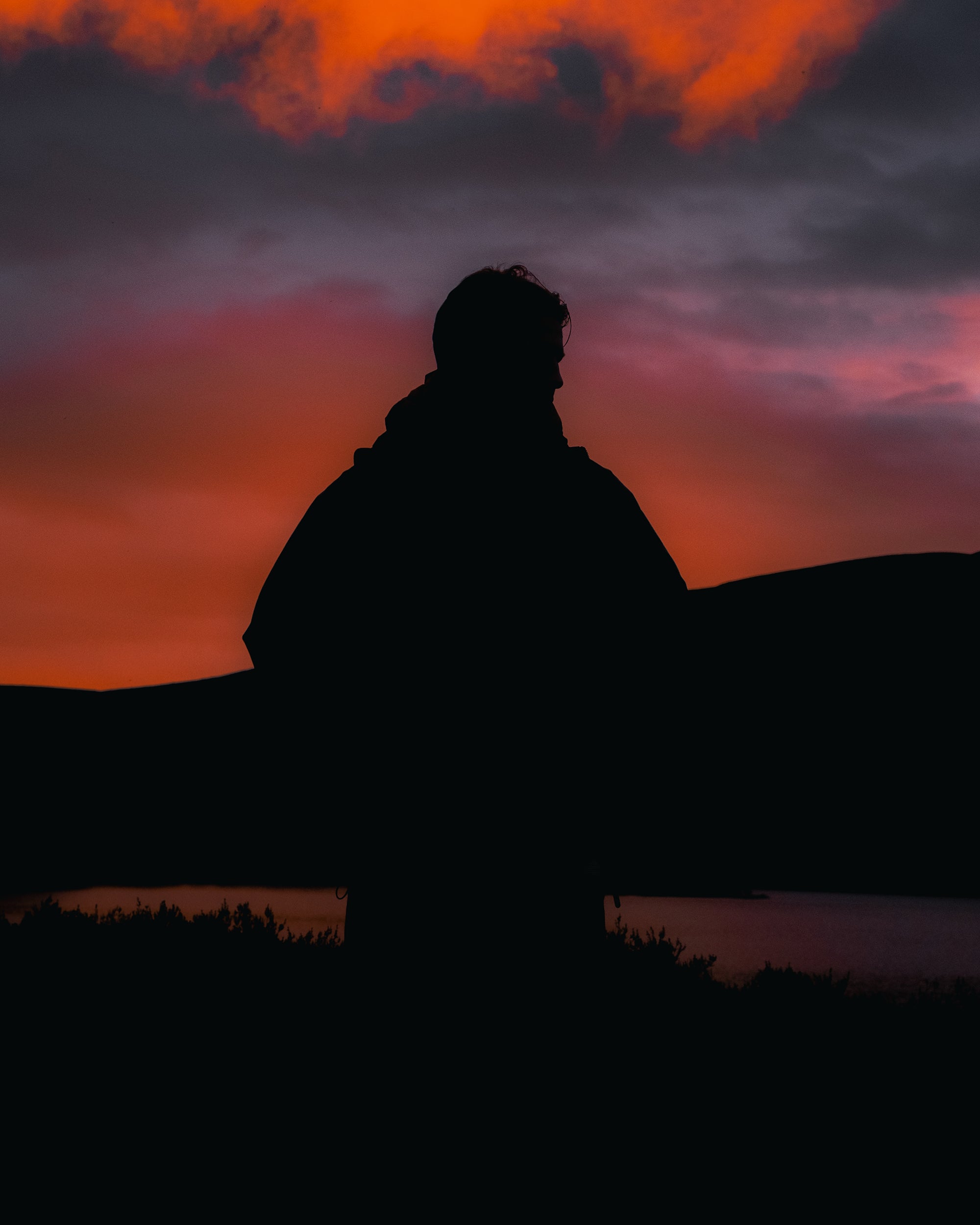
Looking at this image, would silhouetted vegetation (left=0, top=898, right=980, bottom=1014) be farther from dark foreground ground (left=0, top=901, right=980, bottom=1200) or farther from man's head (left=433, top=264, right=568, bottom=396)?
man's head (left=433, top=264, right=568, bottom=396)

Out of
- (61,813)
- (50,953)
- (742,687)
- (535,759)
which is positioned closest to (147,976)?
(50,953)

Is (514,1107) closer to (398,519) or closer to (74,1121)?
(398,519)

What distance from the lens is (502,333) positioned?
97.7 inches

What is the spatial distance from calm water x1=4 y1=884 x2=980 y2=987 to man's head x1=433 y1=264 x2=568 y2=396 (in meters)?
6.00

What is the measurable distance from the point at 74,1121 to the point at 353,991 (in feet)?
9.55

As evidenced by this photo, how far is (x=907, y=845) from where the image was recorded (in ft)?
53.1

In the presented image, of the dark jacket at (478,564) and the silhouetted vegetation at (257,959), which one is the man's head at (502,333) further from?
the silhouetted vegetation at (257,959)

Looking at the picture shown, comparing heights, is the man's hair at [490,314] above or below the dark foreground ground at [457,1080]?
above

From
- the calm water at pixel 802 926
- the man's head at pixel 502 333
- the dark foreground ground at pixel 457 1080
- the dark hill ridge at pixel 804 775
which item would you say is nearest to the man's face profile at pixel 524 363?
the man's head at pixel 502 333

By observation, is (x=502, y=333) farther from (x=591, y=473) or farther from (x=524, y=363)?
(x=591, y=473)

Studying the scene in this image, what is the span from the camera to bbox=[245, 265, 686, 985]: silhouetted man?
2350 mm

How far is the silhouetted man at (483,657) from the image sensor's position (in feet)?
7.71

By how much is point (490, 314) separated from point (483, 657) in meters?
0.82

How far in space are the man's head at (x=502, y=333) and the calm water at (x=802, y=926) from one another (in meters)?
6.00
